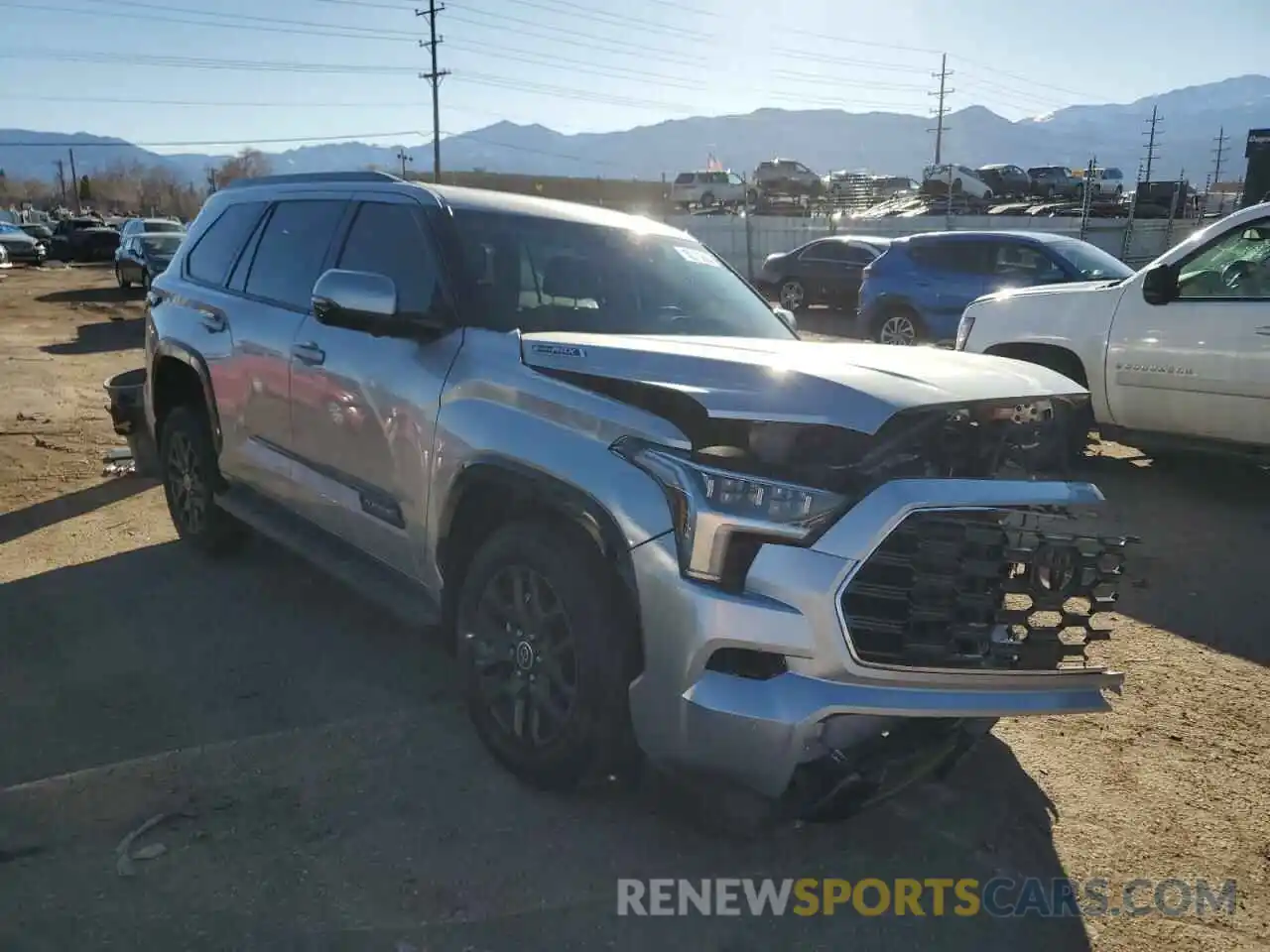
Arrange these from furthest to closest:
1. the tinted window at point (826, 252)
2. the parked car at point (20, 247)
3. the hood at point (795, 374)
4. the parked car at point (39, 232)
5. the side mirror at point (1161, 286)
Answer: the parked car at point (39, 232) → the parked car at point (20, 247) → the tinted window at point (826, 252) → the side mirror at point (1161, 286) → the hood at point (795, 374)

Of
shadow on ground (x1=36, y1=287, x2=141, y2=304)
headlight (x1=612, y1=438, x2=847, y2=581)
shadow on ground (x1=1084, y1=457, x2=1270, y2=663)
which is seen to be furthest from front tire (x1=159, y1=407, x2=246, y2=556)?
shadow on ground (x1=36, y1=287, x2=141, y2=304)

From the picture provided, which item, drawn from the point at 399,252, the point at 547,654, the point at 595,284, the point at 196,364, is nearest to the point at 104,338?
the point at 196,364

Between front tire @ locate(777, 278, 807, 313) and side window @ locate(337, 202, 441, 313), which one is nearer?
side window @ locate(337, 202, 441, 313)

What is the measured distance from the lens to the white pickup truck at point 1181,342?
6.27 metres

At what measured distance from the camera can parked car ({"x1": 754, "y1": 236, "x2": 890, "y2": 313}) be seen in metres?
18.5

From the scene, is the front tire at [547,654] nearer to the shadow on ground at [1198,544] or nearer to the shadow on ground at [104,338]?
the shadow on ground at [1198,544]

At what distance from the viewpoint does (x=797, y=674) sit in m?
2.44

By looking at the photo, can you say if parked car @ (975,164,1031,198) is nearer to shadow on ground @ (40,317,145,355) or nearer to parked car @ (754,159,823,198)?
parked car @ (754,159,823,198)

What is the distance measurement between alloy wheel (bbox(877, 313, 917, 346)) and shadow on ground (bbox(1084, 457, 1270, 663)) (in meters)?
5.02

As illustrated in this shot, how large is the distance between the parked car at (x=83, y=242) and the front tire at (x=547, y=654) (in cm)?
4139

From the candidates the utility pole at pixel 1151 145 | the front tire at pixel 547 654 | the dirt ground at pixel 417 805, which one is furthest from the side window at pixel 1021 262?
the utility pole at pixel 1151 145

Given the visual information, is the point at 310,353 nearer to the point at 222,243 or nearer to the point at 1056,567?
the point at 222,243

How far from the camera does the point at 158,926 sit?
8.37 feet

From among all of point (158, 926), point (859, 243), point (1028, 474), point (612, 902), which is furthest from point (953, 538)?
point (859, 243)
